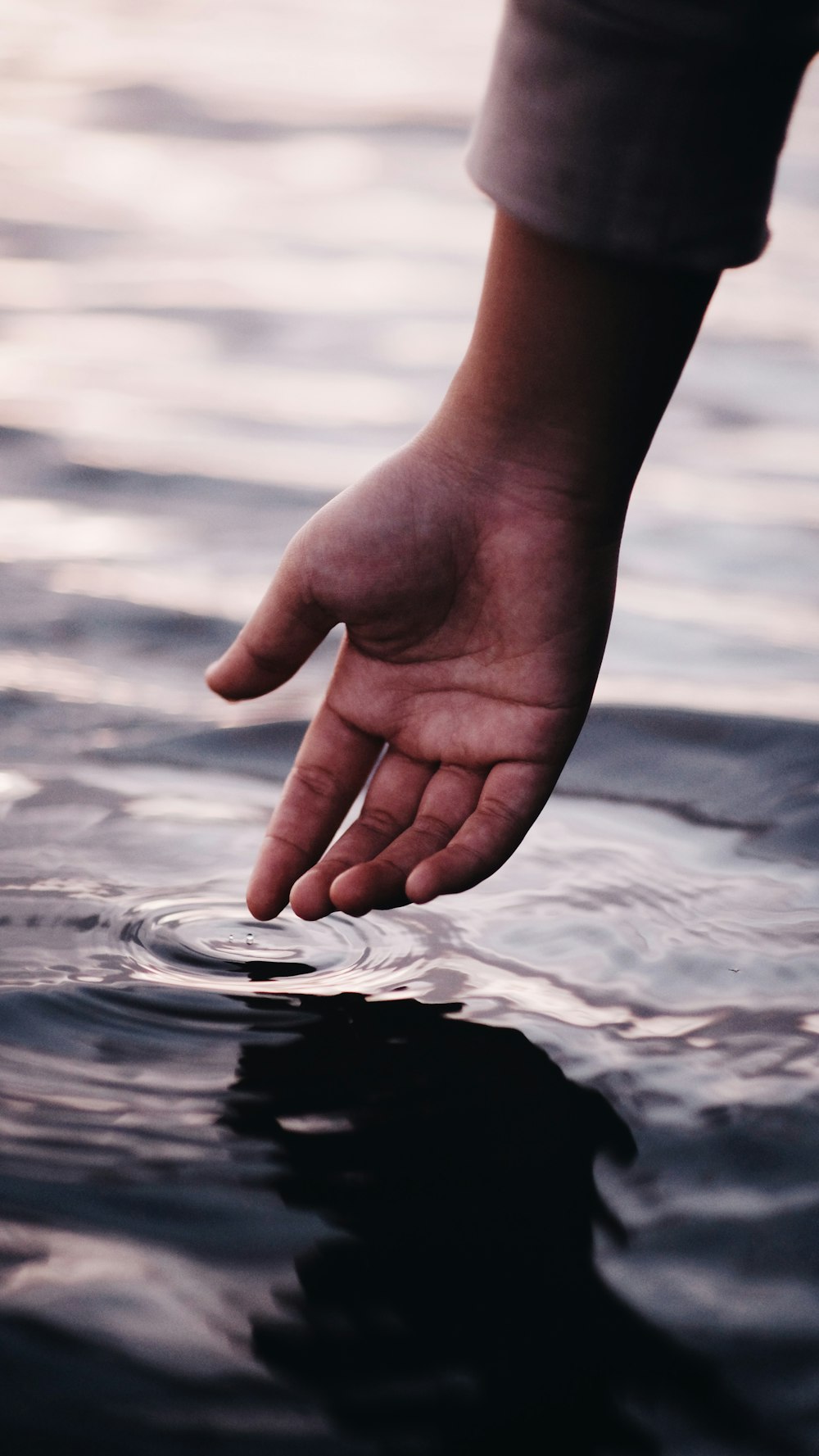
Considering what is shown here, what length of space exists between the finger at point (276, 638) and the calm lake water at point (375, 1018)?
0.82 feet

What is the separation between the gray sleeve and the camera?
4.08 ft

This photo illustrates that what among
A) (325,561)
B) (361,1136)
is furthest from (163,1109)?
(325,561)

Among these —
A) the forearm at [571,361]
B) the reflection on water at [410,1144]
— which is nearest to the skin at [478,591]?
the forearm at [571,361]

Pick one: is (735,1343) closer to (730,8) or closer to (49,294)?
(730,8)

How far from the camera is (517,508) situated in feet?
4.96

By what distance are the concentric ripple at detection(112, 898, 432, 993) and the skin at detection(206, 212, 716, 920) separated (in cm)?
7

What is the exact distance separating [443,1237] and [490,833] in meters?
0.42

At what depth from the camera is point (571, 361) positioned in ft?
4.60

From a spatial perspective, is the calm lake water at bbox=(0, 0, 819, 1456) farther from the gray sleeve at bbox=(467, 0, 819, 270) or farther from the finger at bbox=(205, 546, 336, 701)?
the gray sleeve at bbox=(467, 0, 819, 270)

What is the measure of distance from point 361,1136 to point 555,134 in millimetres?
893

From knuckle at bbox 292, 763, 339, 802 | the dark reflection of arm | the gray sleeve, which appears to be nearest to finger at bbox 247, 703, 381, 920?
knuckle at bbox 292, 763, 339, 802

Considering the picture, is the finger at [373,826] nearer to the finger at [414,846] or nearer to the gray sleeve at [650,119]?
the finger at [414,846]

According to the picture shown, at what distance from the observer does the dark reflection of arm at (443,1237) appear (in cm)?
98

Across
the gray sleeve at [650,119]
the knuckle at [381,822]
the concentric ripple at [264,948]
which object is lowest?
the concentric ripple at [264,948]
